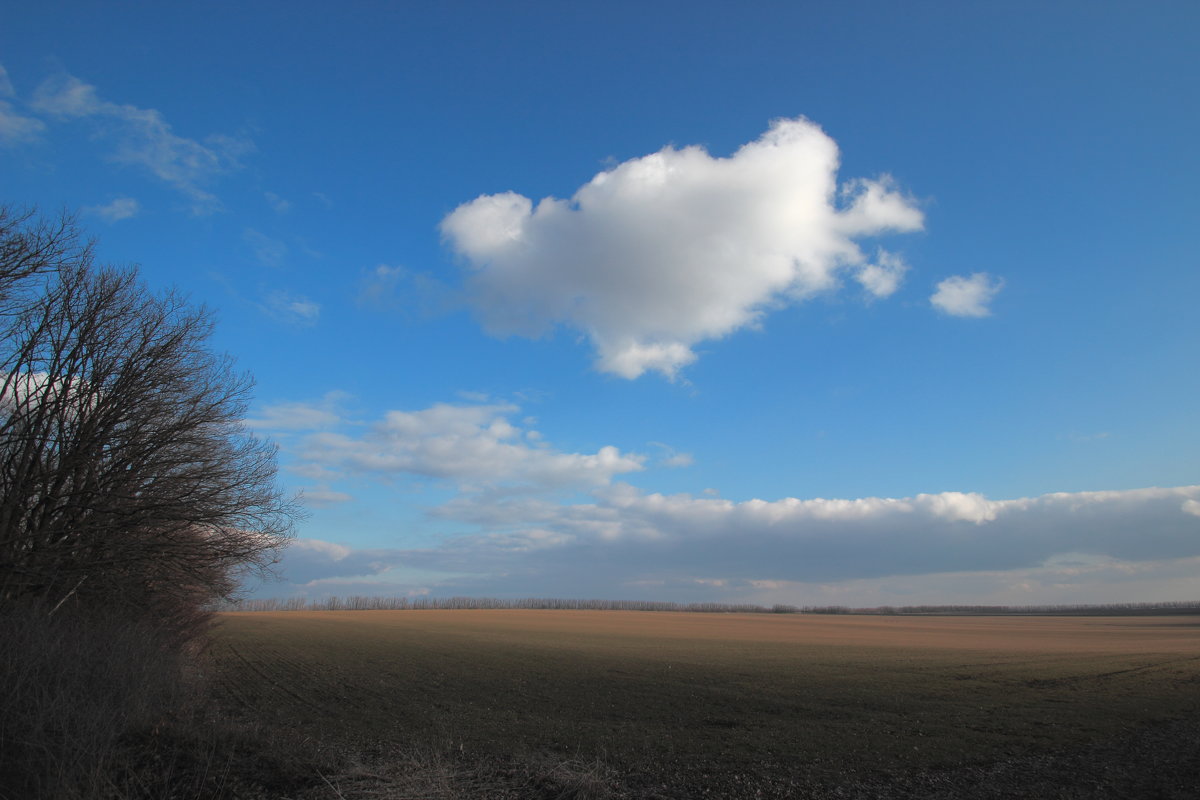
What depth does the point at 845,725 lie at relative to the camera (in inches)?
687

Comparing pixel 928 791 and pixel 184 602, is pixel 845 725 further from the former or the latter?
pixel 184 602

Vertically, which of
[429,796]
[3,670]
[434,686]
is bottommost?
[434,686]

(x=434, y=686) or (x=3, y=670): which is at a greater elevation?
(x=3, y=670)

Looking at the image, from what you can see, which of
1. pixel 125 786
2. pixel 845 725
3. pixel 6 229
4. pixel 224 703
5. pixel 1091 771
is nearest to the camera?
pixel 125 786

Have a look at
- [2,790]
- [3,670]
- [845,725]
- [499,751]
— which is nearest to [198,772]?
[2,790]

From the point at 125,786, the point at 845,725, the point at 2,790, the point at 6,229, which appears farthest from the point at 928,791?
Result: the point at 6,229

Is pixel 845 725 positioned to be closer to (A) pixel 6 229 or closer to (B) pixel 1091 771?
(B) pixel 1091 771

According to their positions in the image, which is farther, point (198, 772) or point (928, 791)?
point (928, 791)

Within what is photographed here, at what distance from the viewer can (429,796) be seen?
824 centimetres

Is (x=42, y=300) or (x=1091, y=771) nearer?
(x=1091, y=771)

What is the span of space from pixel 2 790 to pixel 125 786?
1.69 meters

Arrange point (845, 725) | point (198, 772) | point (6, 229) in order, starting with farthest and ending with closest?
point (845, 725)
point (6, 229)
point (198, 772)

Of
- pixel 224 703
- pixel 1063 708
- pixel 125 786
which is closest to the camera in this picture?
pixel 125 786

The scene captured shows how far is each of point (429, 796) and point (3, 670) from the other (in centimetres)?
764
